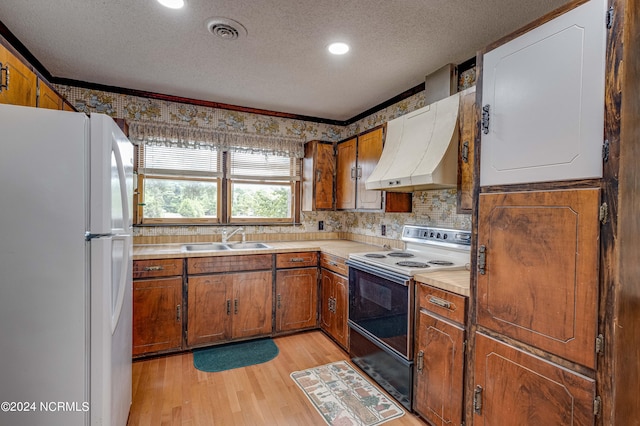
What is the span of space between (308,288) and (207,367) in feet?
3.90

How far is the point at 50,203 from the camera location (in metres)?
1.30

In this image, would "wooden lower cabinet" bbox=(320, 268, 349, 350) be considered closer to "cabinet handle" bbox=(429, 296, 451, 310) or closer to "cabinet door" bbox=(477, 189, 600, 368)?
"cabinet handle" bbox=(429, 296, 451, 310)

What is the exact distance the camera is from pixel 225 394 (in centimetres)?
223

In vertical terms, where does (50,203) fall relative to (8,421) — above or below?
above

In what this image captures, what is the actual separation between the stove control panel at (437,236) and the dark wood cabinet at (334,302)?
0.70m

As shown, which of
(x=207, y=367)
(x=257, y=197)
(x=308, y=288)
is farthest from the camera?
(x=257, y=197)

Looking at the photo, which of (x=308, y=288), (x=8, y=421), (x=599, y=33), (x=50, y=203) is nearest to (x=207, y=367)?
(x=308, y=288)

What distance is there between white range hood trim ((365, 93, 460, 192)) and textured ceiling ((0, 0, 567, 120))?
0.43m

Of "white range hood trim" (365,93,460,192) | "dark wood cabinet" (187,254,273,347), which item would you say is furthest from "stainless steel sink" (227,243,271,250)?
Result: "white range hood trim" (365,93,460,192)

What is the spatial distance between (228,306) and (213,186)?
4.46 feet

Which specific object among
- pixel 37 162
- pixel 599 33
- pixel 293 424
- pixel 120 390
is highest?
pixel 599 33

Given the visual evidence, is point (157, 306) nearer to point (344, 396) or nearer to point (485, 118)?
point (344, 396)

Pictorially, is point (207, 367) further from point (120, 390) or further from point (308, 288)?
point (308, 288)

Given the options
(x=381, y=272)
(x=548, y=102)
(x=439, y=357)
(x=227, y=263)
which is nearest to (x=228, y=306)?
(x=227, y=263)
